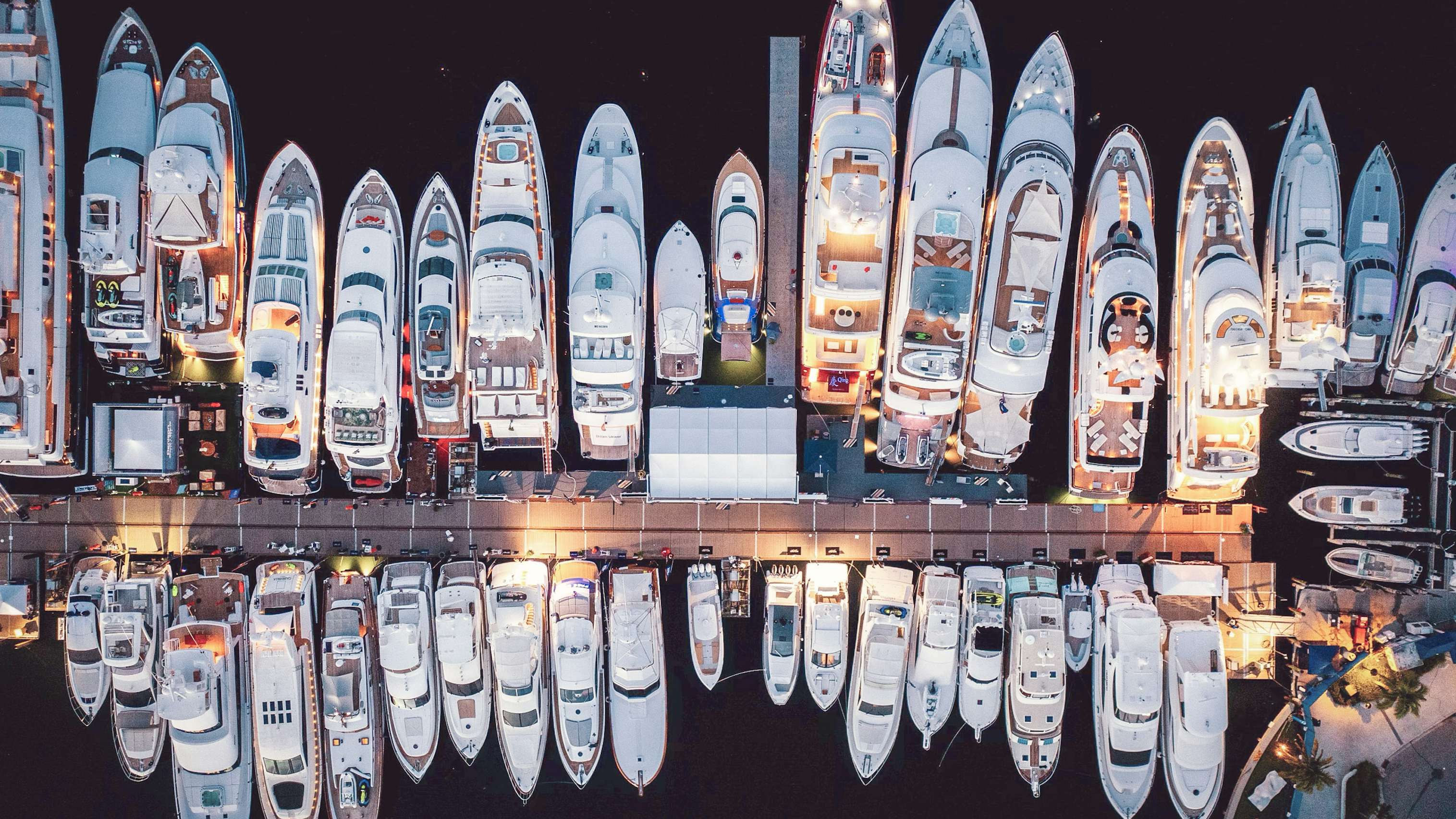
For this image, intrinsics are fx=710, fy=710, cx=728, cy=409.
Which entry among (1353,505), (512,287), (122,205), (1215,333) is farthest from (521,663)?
(1353,505)

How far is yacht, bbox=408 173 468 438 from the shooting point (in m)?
11.1

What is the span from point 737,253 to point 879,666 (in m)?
6.96

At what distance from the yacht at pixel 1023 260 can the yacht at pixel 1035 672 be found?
2086 millimetres

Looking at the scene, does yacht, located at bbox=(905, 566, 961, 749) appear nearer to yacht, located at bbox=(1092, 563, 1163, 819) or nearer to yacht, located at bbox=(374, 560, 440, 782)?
yacht, located at bbox=(1092, 563, 1163, 819)

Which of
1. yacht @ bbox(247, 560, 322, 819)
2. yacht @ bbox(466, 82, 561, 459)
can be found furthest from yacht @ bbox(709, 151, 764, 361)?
yacht @ bbox(247, 560, 322, 819)

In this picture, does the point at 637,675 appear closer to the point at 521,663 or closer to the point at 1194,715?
the point at 521,663

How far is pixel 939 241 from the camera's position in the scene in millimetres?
10617

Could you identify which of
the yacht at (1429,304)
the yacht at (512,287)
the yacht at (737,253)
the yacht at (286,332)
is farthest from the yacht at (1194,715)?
the yacht at (286,332)

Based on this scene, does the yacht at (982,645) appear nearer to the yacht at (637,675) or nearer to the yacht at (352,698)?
the yacht at (637,675)

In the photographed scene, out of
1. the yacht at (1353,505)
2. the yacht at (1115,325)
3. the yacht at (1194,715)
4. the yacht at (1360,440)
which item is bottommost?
the yacht at (1194,715)

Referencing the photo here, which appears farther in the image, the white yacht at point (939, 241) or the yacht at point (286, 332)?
the yacht at point (286, 332)

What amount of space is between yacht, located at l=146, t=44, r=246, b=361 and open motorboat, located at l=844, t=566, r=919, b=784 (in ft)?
36.7

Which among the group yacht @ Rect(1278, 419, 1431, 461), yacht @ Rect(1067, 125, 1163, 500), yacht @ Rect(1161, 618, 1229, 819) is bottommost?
yacht @ Rect(1161, 618, 1229, 819)

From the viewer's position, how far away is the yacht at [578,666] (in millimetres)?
11305
